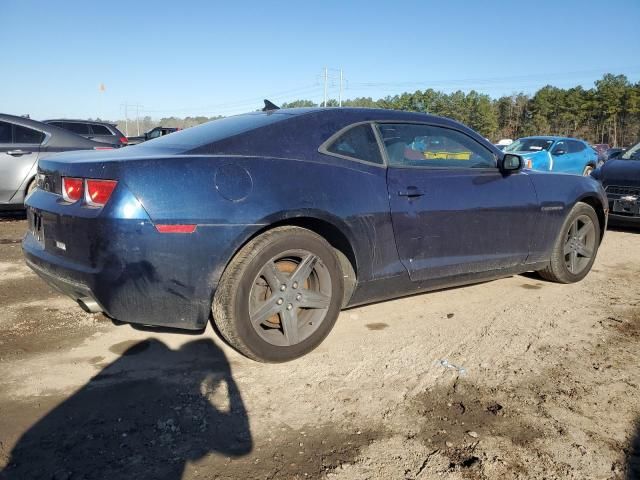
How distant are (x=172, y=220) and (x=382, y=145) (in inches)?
59.7

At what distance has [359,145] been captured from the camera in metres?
3.25

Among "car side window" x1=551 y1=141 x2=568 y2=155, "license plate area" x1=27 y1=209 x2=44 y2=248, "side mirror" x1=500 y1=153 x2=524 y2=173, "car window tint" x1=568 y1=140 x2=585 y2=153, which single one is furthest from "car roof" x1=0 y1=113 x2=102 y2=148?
"car window tint" x1=568 y1=140 x2=585 y2=153

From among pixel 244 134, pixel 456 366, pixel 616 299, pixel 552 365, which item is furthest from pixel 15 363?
pixel 616 299

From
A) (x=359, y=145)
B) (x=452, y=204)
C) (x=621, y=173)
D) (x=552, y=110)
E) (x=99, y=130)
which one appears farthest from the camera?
(x=552, y=110)

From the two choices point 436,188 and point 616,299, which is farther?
point 616,299

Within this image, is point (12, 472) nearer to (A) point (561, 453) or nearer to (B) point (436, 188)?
(A) point (561, 453)

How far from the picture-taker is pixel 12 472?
1894 millimetres

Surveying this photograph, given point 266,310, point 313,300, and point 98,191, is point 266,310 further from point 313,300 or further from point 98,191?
point 98,191

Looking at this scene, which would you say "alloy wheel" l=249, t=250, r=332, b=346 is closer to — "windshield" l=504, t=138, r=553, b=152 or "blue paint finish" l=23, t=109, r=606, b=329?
"blue paint finish" l=23, t=109, r=606, b=329

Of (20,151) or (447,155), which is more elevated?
(20,151)

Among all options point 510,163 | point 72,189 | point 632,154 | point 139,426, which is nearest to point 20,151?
point 72,189

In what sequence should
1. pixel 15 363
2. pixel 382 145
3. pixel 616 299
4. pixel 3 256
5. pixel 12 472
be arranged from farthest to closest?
pixel 3 256 → pixel 616 299 → pixel 382 145 → pixel 15 363 → pixel 12 472

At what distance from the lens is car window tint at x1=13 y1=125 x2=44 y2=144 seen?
277 inches

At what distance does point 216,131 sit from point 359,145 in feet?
2.93
